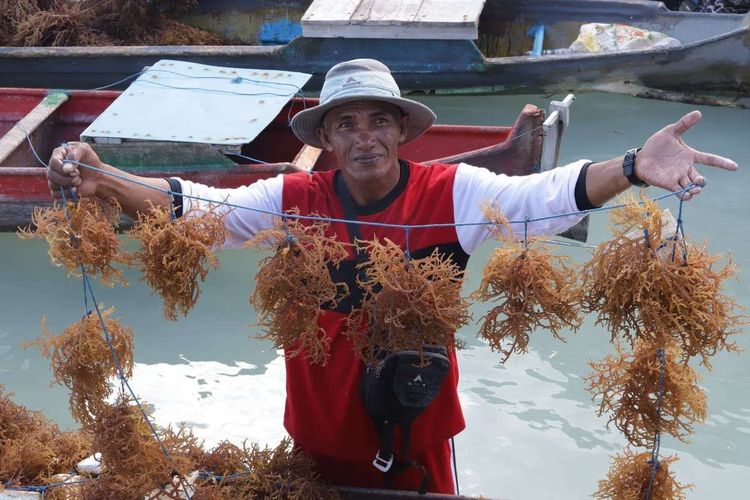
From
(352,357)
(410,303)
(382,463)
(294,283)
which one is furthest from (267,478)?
(410,303)

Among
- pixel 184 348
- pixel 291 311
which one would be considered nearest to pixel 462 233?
pixel 291 311

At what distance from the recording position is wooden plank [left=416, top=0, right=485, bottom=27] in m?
7.58

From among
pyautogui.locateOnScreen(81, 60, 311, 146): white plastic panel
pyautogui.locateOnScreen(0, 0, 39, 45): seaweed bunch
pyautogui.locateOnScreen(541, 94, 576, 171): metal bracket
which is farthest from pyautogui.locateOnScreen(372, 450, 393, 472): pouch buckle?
pyautogui.locateOnScreen(0, 0, 39, 45): seaweed bunch

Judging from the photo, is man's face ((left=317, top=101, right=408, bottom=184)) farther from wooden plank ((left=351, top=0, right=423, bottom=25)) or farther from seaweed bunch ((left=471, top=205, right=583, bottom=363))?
wooden plank ((left=351, top=0, right=423, bottom=25))

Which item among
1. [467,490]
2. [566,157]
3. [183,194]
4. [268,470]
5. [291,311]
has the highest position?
[183,194]

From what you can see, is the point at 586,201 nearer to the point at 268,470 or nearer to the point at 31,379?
the point at 268,470

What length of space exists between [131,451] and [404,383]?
2.56ft

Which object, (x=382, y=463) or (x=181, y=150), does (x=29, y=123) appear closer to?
(x=181, y=150)

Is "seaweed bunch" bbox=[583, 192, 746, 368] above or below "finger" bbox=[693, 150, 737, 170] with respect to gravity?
below

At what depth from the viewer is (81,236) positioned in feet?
7.33

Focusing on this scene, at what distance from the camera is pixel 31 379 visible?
5051 millimetres

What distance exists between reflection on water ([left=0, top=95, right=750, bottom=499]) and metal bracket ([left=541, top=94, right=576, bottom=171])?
92cm

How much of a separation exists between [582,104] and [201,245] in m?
7.15

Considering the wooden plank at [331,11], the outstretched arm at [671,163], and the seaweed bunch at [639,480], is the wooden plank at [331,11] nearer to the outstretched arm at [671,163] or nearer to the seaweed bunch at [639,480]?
the outstretched arm at [671,163]
